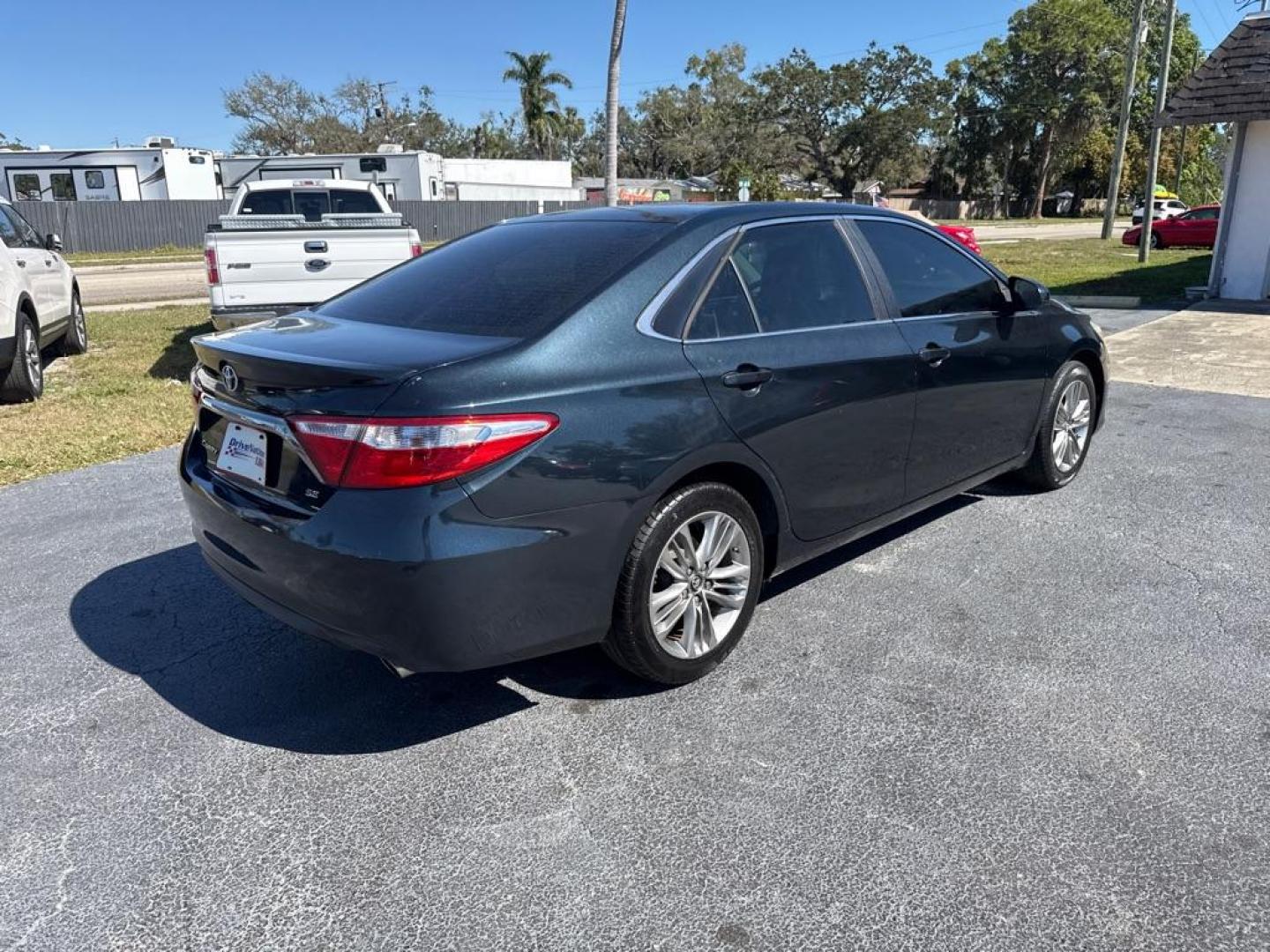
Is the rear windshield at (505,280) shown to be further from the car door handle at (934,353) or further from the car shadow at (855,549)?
the car shadow at (855,549)

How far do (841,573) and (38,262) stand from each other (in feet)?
27.9

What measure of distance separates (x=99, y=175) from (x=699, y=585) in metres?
34.6

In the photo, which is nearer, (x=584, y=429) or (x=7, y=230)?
(x=584, y=429)

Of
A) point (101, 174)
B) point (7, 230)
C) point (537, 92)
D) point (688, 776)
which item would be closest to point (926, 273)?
point (688, 776)

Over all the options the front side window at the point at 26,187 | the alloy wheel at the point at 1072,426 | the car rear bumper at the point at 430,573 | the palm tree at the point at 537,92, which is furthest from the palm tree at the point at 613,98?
the palm tree at the point at 537,92

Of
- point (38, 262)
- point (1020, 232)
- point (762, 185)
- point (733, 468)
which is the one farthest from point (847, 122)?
point (733, 468)

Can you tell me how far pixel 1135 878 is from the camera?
2.38 meters

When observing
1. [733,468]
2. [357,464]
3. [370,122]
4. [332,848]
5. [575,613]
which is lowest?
[332,848]

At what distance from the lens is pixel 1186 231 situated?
28.9 metres

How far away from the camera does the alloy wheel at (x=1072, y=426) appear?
521cm

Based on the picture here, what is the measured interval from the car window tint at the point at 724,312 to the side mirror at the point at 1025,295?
192 centimetres

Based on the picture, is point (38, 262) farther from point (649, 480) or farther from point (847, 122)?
point (847, 122)

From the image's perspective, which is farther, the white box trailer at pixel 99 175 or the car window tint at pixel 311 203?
the white box trailer at pixel 99 175

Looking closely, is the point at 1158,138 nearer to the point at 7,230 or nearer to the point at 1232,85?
the point at 1232,85
